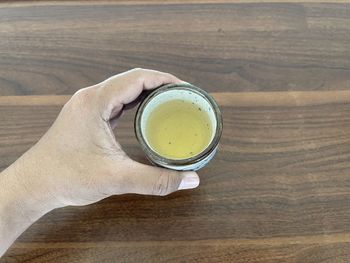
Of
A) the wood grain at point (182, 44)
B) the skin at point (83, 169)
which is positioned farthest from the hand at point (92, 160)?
the wood grain at point (182, 44)

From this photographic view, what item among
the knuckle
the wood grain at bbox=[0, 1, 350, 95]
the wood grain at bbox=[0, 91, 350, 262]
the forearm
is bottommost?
the wood grain at bbox=[0, 91, 350, 262]

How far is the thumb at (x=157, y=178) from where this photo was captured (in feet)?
1.95

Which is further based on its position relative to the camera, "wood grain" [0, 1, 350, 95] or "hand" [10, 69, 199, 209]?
"wood grain" [0, 1, 350, 95]

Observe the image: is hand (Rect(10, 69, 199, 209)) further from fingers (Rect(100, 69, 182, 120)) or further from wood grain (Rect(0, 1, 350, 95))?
wood grain (Rect(0, 1, 350, 95))

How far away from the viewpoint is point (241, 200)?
2.27 feet

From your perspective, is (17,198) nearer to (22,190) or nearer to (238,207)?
(22,190)

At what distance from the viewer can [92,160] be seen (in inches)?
23.7

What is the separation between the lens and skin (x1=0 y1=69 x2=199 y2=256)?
1.97 feet

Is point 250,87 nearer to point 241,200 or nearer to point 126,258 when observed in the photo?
point 241,200

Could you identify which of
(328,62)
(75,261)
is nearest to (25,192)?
(75,261)

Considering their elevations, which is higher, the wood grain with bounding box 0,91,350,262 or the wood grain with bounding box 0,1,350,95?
the wood grain with bounding box 0,1,350,95

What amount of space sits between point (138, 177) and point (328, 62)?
393 millimetres

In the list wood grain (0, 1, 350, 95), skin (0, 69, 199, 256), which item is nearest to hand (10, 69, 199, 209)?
skin (0, 69, 199, 256)

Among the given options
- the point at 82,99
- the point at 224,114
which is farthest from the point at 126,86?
the point at 224,114
